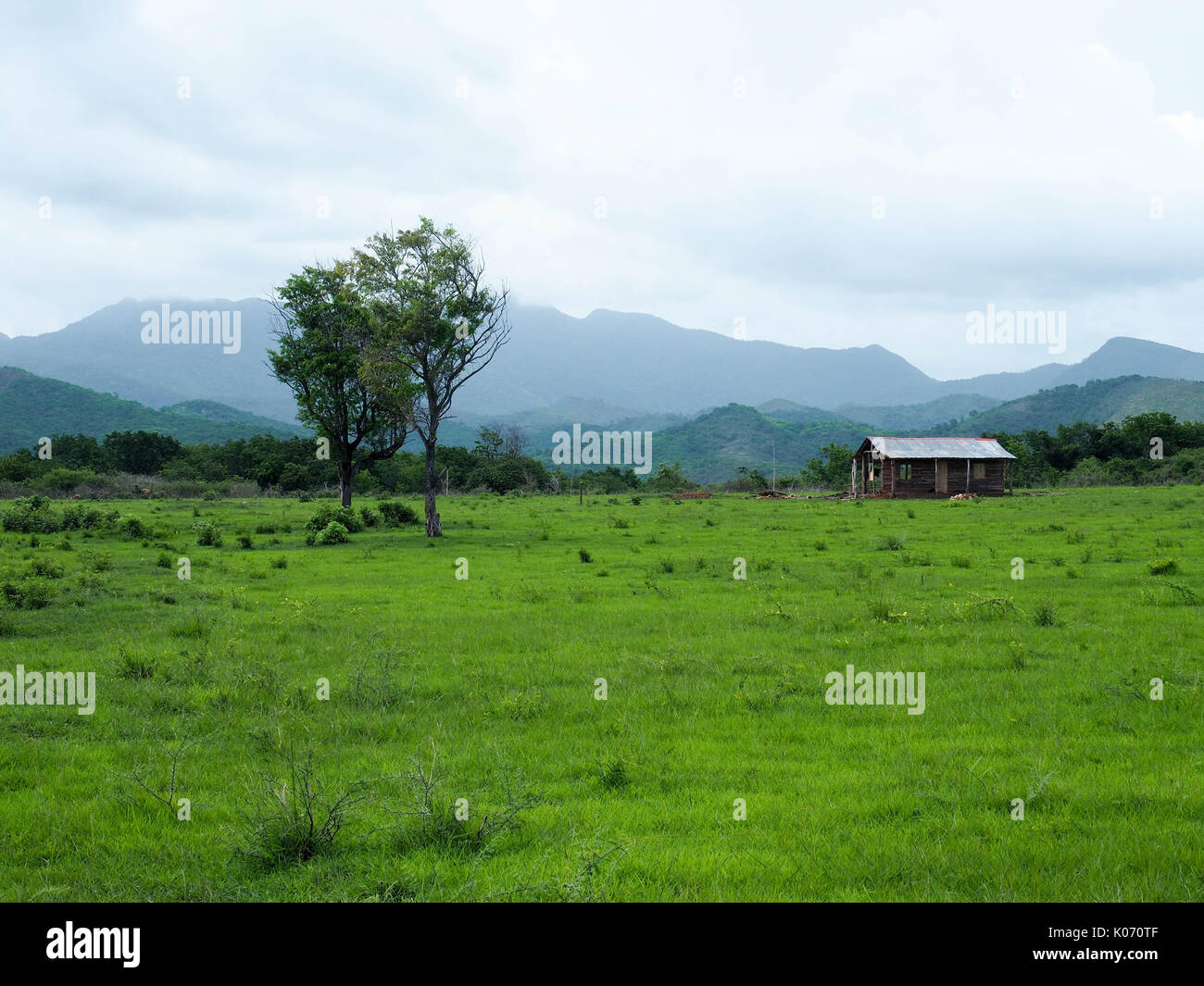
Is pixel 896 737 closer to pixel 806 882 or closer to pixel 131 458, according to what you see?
pixel 806 882

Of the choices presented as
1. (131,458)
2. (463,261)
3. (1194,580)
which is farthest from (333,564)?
(131,458)

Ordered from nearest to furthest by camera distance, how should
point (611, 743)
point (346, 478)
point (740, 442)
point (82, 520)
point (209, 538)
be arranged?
point (611, 743) < point (209, 538) < point (82, 520) < point (346, 478) < point (740, 442)

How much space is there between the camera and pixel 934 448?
65.3m

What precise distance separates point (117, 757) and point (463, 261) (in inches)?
1112

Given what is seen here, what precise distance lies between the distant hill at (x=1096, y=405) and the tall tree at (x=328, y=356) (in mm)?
125990

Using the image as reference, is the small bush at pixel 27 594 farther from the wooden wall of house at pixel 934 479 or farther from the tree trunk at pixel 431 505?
the wooden wall of house at pixel 934 479

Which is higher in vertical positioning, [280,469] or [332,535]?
[280,469]

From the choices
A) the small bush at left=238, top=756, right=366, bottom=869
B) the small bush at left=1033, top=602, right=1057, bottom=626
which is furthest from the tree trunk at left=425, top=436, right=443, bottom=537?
the small bush at left=238, top=756, right=366, bottom=869

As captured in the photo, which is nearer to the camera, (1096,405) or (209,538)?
(209,538)

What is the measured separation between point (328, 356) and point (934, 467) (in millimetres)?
47578

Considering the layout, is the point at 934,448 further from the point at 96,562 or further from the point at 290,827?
the point at 290,827

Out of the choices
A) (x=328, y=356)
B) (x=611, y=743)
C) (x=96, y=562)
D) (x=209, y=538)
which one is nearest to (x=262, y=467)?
(x=328, y=356)

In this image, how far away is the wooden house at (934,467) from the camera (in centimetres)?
6400

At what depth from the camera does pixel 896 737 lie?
27.0 feet
